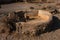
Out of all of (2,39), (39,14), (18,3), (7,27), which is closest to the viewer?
(2,39)

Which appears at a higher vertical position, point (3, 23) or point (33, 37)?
point (3, 23)

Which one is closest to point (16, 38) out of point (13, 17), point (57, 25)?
point (13, 17)

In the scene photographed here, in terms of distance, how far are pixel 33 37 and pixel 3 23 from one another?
5.56ft

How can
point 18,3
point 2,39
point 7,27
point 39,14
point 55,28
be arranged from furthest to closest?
point 18,3 < point 39,14 < point 55,28 < point 7,27 < point 2,39

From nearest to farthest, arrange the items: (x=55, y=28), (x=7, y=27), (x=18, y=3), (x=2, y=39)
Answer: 1. (x=2, y=39)
2. (x=7, y=27)
3. (x=55, y=28)
4. (x=18, y=3)

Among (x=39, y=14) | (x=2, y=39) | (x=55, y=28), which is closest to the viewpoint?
(x=2, y=39)

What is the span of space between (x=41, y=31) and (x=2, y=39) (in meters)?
1.98

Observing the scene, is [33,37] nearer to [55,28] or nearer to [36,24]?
[36,24]

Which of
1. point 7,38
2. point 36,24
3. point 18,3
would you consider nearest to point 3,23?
point 7,38

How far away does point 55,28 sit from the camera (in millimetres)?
9242

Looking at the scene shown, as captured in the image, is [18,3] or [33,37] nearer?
[33,37]

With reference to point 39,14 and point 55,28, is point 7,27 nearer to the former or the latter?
point 55,28

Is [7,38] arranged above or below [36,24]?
below

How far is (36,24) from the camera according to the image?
816cm
